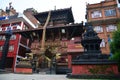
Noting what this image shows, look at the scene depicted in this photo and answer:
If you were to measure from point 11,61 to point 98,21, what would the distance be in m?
19.4

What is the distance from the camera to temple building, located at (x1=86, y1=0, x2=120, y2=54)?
87.6 feet

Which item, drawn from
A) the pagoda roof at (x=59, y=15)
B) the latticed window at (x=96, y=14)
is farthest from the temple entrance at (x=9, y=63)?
the latticed window at (x=96, y=14)

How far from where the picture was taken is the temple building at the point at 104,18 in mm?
26688

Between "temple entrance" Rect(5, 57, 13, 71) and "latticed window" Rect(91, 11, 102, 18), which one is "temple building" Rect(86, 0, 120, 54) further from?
"temple entrance" Rect(5, 57, 13, 71)

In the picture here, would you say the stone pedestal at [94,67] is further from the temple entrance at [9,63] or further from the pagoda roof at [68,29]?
the temple entrance at [9,63]

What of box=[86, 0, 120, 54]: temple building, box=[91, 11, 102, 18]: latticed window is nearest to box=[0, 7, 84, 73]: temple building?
box=[86, 0, 120, 54]: temple building

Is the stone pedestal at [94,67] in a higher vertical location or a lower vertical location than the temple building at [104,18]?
lower

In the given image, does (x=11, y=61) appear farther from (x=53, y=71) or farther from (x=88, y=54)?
(x=88, y=54)

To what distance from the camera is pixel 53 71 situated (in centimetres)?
2059

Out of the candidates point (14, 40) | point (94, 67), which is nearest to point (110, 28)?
point (94, 67)

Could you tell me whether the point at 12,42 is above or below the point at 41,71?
above

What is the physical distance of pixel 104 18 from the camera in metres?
28.1

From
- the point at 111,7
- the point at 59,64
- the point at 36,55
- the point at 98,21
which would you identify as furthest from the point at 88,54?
the point at 111,7

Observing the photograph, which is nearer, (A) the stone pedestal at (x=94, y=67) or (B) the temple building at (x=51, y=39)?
(A) the stone pedestal at (x=94, y=67)
